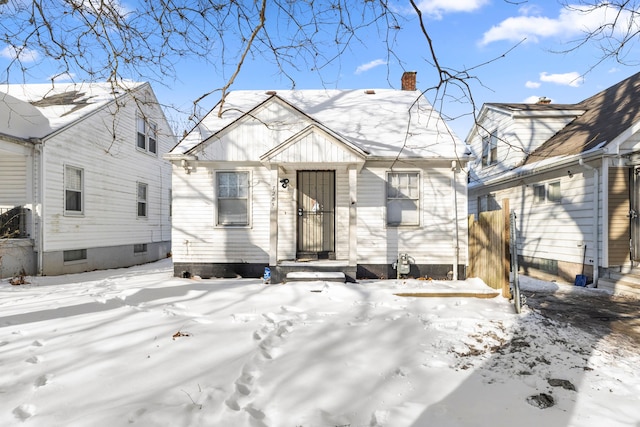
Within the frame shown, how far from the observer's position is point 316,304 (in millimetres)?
5840

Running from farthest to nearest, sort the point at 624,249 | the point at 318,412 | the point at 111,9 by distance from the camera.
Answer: the point at 624,249, the point at 111,9, the point at 318,412

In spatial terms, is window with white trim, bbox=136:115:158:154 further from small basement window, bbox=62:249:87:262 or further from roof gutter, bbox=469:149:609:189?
roof gutter, bbox=469:149:609:189

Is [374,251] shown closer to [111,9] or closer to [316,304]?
[316,304]

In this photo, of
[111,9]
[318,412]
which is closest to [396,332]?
[318,412]

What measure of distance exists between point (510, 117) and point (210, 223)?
1145 centimetres

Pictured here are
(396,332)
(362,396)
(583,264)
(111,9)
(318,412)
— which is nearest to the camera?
(318,412)

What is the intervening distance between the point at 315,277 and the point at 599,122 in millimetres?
9897

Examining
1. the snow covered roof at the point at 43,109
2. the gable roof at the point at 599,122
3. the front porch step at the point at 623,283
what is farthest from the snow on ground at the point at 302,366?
the snow covered roof at the point at 43,109

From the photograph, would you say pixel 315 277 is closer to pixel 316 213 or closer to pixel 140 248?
pixel 316 213

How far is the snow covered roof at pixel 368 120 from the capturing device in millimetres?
8737

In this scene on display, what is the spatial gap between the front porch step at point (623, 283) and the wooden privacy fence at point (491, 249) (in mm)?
2993

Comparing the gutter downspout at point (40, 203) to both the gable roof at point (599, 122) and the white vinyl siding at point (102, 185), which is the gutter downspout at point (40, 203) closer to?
the white vinyl siding at point (102, 185)

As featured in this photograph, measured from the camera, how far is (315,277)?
743cm

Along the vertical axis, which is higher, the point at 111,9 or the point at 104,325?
the point at 111,9
